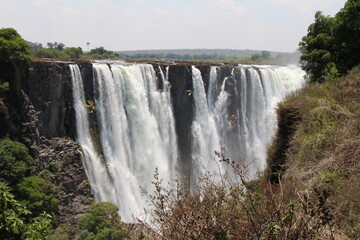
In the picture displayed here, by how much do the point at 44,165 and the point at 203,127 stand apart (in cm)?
1395

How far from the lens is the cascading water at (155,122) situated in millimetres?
20797

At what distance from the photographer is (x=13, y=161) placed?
53.4 ft

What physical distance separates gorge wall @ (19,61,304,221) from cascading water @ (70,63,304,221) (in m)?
0.07

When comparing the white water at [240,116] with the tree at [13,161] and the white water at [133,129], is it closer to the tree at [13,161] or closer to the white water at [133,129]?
the white water at [133,129]

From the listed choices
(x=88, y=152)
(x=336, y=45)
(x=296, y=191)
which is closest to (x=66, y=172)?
(x=88, y=152)

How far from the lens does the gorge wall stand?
1953 cm

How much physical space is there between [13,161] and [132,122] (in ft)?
28.5

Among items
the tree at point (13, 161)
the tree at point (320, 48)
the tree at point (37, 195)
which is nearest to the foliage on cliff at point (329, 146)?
the tree at point (320, 48)

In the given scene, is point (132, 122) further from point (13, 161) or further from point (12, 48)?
point (12, 48)

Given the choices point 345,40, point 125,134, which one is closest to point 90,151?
point 125,134

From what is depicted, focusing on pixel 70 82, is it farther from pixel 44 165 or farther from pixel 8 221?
pixel 8 221

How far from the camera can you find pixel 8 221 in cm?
491

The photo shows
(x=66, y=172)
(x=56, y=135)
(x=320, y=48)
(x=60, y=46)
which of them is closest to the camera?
(x=320, y=48)

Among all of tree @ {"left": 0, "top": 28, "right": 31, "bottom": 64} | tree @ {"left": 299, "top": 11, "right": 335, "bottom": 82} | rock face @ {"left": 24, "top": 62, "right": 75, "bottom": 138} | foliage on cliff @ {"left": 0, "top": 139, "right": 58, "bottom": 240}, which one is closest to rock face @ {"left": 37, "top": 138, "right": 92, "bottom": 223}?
rock face @ {"left": 24, "top": 62, "right": 75, "bottom": 138}
